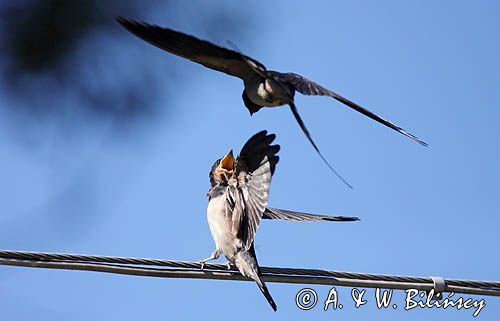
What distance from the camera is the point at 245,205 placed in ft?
17.1

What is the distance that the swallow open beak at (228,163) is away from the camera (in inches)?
227

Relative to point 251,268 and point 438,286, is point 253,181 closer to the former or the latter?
point 251,268

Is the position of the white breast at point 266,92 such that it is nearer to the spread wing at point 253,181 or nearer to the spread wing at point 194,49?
the spread wing at point 194,49

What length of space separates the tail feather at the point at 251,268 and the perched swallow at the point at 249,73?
90cm

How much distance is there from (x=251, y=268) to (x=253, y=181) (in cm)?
67

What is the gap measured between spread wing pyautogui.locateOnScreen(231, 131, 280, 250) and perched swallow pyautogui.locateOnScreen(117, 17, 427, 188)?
0.89ft

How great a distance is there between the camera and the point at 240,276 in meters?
4.77

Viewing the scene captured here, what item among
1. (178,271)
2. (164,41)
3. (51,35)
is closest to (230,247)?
(178,271)

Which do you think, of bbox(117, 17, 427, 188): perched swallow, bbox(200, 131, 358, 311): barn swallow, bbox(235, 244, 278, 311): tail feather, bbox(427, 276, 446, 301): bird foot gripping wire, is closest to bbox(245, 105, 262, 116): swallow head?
bbox(117, 17, 427, 188): perched swallow

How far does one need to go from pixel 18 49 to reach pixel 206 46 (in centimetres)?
158

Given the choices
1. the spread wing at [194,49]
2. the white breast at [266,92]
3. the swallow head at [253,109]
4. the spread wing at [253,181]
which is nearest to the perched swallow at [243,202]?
the spread wing at [253,181]

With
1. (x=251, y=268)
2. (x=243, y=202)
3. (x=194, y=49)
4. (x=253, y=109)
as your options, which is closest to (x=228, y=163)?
(x=253, y=109)

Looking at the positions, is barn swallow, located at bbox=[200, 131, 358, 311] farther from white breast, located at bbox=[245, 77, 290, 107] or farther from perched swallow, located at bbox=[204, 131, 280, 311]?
white breast, located at bbox=[245, 77, 290, 107]

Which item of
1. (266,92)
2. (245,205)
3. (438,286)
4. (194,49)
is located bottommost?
(438,286)
